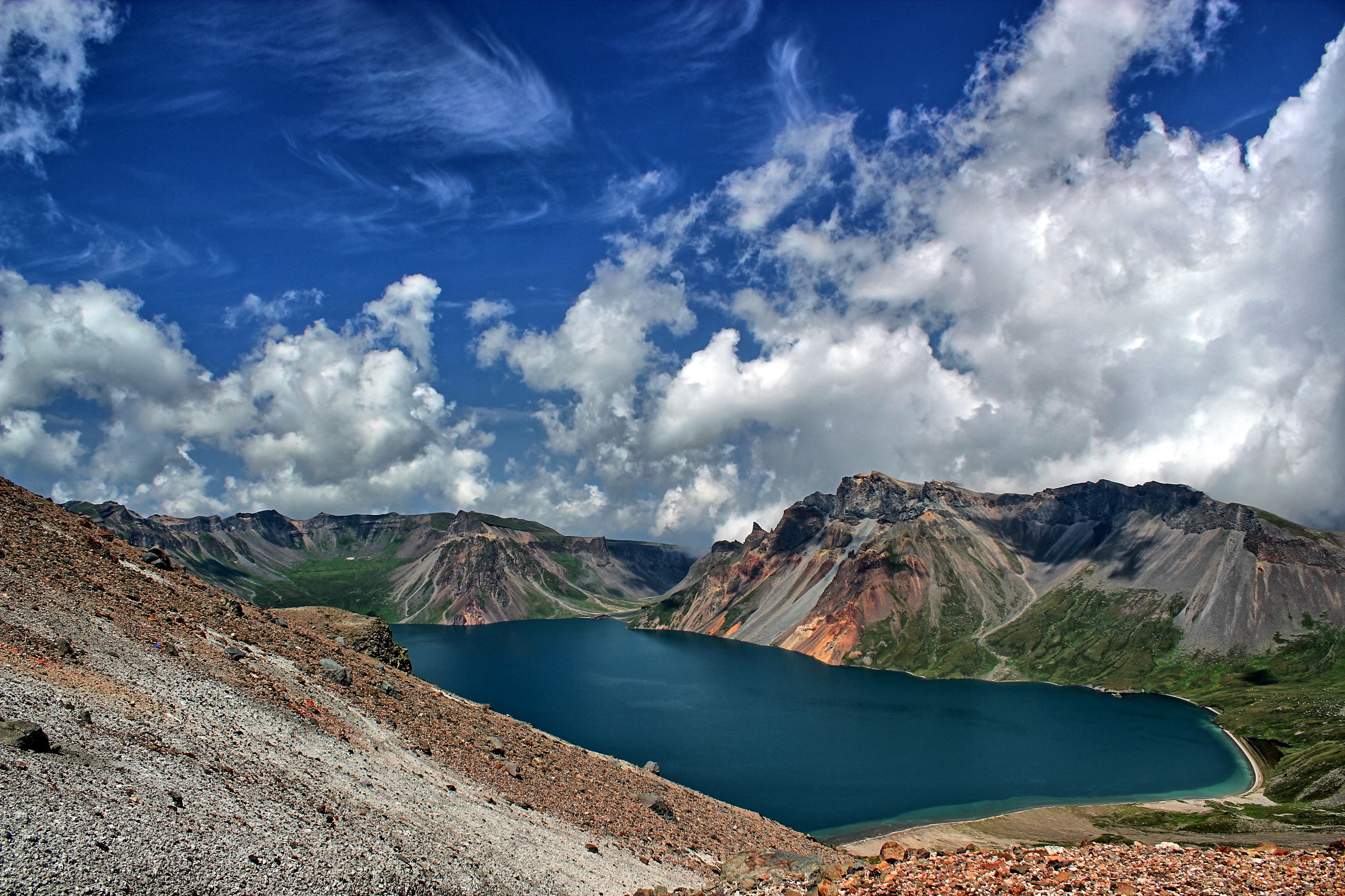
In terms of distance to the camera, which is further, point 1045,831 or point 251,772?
point 1045,831

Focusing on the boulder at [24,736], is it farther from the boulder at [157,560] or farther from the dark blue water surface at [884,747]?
the dark blue water surface at [884,747]

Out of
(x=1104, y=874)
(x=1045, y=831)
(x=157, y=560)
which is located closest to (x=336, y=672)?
(x=157, y=560)

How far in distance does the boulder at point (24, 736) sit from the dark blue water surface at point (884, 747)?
8586 centimetres

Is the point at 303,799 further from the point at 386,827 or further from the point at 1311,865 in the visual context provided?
the point at 1311,865

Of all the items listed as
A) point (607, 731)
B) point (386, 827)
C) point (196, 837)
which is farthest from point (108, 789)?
point (607, 731)

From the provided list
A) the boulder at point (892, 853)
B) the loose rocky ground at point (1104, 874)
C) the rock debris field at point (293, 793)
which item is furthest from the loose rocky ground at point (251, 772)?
the loose rocky ground at point (1104, 874)

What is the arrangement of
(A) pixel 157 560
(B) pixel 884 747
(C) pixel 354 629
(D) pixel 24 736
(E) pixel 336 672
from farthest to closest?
1. (B) pixel 884 747
2. (C) pixel 354 629
3. (A) pixel 157 560
4. (E) pixel 336 672
5. (D) pixel 24 736

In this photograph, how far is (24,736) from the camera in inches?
708

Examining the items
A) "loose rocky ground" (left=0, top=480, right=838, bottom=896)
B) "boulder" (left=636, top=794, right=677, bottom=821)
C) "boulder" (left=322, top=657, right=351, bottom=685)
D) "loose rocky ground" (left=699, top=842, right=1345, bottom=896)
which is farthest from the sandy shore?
"boulder" (left=322, top=657, right=351, bottom=685)

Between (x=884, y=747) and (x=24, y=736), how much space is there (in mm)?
142238

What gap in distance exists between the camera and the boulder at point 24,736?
1775 cm

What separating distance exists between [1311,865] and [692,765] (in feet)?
339

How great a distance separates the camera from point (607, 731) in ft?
450

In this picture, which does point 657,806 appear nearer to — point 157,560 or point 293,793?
point 293,793
